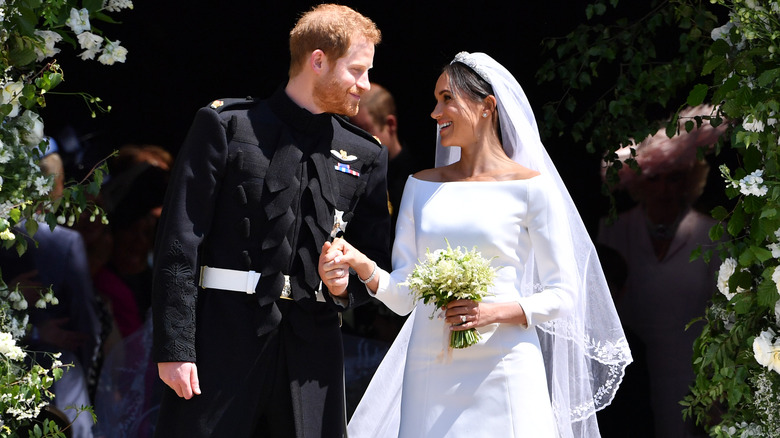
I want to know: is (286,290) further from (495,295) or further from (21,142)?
(21,142)

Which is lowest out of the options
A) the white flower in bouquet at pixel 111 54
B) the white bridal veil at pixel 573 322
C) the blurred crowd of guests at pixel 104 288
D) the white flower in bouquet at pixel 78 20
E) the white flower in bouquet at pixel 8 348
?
the blurred crowd of guests at pixel 104 288

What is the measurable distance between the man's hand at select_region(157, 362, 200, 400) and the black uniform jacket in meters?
0.03

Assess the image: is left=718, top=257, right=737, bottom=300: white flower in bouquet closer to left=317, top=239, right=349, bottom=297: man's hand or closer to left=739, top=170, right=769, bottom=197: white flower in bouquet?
left=739, top=170, right=769, bottom=197: white flower in bouquet

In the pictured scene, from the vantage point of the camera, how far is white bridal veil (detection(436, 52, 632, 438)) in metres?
3.53

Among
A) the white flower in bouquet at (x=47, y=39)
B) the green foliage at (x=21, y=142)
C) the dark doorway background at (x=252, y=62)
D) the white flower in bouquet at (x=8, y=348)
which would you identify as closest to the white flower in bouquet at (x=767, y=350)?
the dark doorway background at (x=252, y=62)

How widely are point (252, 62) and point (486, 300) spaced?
224cm

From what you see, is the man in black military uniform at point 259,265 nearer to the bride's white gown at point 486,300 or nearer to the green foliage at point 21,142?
the bride's white gown at point 486,300

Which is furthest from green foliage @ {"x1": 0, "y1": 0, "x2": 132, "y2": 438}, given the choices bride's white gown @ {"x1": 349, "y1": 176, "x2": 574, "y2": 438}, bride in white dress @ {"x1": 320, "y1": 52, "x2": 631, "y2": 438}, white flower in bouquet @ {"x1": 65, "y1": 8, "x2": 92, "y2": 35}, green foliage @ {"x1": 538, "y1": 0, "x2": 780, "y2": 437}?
green foliage @ {"x1": 538, "y1": 0, "x2": 780, "y2": 437}

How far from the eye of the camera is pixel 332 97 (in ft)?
11.2

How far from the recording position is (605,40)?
523 cm

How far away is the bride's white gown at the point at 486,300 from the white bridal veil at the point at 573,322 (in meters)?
0.20

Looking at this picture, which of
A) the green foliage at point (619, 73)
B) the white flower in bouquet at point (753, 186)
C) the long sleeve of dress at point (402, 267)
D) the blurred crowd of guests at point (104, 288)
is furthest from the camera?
the green foliage at point (619, 73)

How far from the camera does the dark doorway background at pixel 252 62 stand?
15.4 ft

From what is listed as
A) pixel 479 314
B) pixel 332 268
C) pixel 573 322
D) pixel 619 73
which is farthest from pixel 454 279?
pixel 619 73
